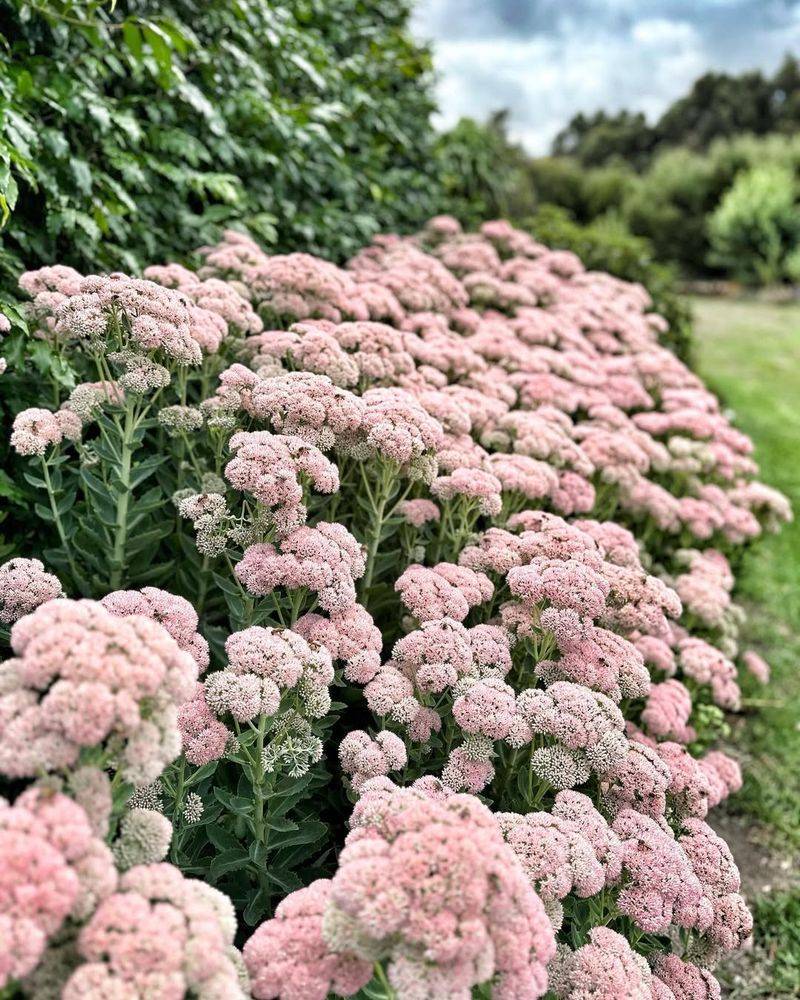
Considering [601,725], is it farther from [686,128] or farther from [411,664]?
[686,128]

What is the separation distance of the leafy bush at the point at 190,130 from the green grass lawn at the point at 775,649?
13.3 feet

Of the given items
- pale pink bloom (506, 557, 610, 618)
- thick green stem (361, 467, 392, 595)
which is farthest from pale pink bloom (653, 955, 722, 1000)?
thick green stem (361, 467, 392, 595)

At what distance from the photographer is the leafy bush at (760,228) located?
2230 cm

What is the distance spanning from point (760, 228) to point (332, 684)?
23.8 m

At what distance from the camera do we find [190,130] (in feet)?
16.5

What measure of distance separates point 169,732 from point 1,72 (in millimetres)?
2979

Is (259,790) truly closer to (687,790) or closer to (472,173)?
(687,790)

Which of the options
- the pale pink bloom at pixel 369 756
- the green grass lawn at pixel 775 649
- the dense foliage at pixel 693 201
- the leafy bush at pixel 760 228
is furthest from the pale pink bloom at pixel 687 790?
the leafy bush at pixel 760 228

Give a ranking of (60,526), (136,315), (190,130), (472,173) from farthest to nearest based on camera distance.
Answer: (472,173) → (190,130) → (60,526) → (136,315)

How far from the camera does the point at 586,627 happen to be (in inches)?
102

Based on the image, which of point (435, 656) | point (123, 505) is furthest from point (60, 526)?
point (435, 656)

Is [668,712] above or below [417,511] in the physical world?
below

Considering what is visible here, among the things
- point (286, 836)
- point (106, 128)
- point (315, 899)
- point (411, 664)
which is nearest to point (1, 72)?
point (106, 128)

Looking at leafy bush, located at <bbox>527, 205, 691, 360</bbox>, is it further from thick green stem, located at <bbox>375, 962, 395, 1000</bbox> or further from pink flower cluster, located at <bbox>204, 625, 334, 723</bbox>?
thick green stem, located at <bbox>375, 962, 395, 1000</bbox>
